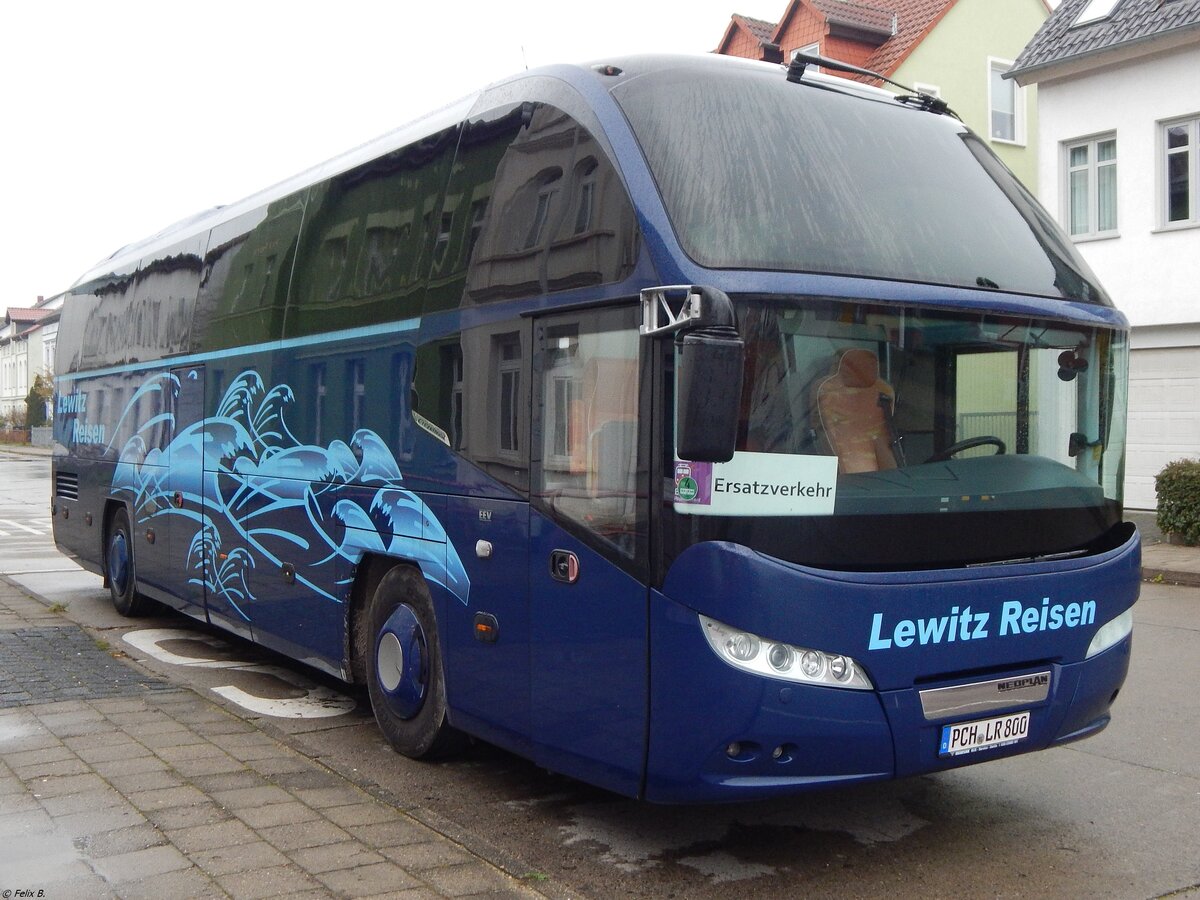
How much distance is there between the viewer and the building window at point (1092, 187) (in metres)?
21.9

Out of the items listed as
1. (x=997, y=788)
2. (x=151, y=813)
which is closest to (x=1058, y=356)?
(x=997, y=788)

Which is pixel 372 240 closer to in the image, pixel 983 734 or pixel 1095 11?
pixel 983 734

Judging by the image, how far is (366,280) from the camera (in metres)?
7.09

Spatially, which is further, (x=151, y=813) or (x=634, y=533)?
(x=151, y=813)

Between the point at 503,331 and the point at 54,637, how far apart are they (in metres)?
6.53

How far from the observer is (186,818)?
17.9 ft

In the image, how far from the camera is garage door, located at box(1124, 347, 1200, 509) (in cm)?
2022

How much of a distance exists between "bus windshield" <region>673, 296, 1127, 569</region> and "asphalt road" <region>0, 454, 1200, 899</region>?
1.25 metres

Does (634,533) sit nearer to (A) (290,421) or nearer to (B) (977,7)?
(A) (290,421)

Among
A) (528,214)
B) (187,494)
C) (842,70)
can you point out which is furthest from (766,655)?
(187,494)

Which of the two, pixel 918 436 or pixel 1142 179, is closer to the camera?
pixel 918 436

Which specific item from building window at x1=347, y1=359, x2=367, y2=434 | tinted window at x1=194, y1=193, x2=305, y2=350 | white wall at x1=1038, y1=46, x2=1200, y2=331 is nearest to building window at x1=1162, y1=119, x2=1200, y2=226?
white wall at x1=1038, y1=46, x2=1200, y2=331

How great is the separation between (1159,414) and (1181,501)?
449cm

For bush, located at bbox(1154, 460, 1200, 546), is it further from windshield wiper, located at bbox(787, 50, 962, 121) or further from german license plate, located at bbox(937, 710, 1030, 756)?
german license plate, located at bbox(937, 710, 1030, 756)
